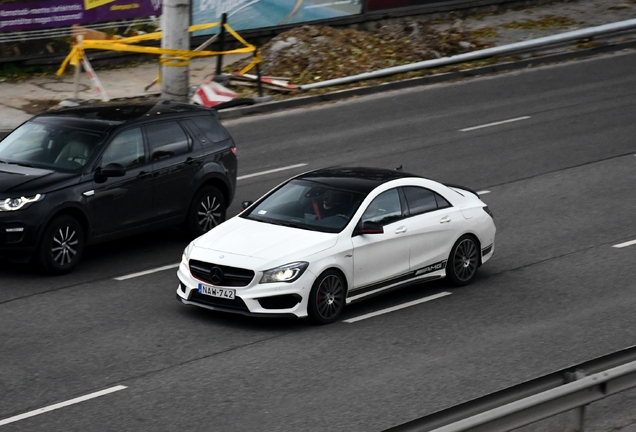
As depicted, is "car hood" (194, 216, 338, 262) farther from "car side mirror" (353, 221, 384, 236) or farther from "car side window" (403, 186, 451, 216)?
"car side window" (403, 186, 451, 216)

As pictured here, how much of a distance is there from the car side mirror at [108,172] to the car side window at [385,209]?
3266 millimetres

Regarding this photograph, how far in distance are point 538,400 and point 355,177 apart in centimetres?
592

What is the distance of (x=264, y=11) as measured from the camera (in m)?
28.7

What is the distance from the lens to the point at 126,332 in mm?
10953

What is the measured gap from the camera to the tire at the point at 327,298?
11156 millimetres

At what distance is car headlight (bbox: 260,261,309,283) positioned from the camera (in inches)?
432

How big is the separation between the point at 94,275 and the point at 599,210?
25.2 ft

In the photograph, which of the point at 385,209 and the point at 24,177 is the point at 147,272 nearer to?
the point at 24,177

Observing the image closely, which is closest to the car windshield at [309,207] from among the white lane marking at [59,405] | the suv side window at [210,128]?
the suv side window at [210,128]

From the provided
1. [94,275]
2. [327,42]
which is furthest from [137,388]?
[327,42]

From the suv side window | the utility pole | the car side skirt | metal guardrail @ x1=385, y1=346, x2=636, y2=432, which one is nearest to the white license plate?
the car side skirt

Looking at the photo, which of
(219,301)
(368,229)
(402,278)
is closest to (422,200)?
(402,278)

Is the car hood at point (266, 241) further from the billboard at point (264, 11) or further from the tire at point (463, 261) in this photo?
the billboard at point (264, 11)

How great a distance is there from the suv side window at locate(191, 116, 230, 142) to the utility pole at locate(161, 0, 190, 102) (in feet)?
24.1
